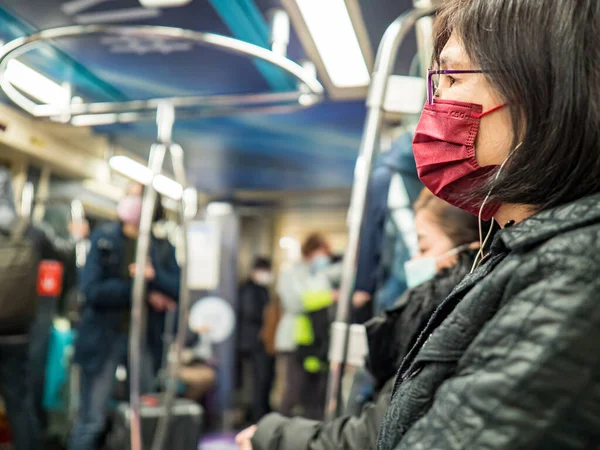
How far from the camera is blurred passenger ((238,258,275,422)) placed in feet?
22.3

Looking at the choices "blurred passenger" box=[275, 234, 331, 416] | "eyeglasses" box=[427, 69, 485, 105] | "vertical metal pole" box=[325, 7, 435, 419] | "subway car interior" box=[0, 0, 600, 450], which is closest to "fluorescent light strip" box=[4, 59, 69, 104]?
"subway car interior" box=[0, 0, 600, 450]

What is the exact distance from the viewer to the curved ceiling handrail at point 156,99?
7.36ft

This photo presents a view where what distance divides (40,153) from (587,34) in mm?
2763

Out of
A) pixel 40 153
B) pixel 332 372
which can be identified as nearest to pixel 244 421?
pixel 40 153

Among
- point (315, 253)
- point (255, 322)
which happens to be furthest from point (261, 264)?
point (315, 253)

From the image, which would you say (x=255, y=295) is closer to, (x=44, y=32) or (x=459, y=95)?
(x=44, y=32)

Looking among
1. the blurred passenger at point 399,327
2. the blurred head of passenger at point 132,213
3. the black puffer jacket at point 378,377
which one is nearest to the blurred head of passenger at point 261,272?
the blurred head of passenger at point 132,213

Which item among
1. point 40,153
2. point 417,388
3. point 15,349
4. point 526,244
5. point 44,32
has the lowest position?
point 15,349

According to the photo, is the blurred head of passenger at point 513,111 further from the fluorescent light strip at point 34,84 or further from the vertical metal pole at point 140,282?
the vertical metal pole at point 140,282

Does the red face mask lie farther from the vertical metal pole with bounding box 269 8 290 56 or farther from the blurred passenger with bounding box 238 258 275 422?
the blurred passenger with bounding box 238 258 275 422

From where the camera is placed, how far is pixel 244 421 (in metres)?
7.11

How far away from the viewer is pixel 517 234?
0.85 m

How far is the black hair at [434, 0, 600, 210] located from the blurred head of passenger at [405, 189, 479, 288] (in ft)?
3.00

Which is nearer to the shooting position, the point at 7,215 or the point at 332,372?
the point at 332,372
